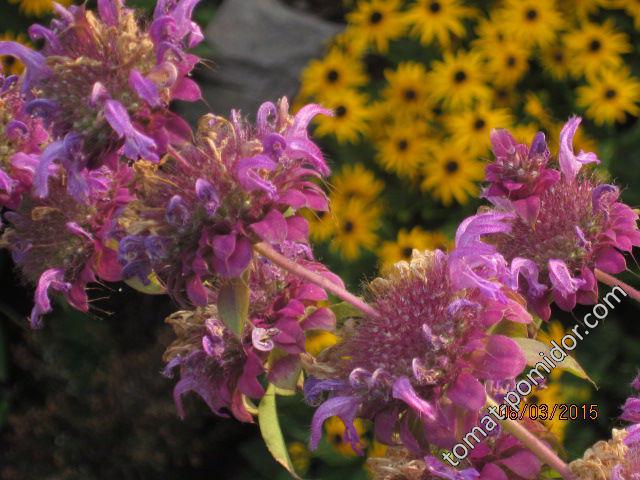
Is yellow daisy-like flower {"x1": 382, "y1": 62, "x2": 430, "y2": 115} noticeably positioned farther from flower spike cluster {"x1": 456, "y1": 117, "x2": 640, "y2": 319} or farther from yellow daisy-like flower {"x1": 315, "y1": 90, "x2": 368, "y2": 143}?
flower spike cluster {"x1": 456, "y1": 117, "x2": 640, "y2": 319}

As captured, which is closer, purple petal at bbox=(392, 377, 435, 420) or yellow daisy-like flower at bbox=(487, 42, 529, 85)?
purple petal at bbox=(392, 377, 435, 420)

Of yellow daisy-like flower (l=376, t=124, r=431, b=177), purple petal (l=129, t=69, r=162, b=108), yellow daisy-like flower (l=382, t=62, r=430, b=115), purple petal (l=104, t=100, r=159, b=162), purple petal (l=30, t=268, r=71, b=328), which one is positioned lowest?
yellow daisy-like flower (l=376, t=124, r=431, b=177)

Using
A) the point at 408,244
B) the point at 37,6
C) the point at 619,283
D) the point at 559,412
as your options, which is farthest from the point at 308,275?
the point at 37,6

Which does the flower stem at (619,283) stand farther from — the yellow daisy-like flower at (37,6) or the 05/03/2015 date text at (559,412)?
the yellow daisy-like flower at (37,6)

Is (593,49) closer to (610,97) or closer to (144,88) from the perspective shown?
(610,97)

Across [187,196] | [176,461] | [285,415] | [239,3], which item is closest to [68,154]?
[187,196]

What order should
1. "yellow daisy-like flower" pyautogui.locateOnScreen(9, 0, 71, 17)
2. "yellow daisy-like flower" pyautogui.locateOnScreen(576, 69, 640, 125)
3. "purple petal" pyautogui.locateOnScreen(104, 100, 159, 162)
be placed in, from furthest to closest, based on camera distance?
"yellow daisy-like flower" pyautogui.locateOnScreen(9, 0, 71, 17)
"yellow daisy-like flower" pyautogui.locateOnScreen(576, 69, 640, 125)
"purple petal" pyautogui.locateOnScreen(104, 100, 159, 162)

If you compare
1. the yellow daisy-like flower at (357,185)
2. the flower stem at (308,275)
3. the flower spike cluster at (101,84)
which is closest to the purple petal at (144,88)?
the flower spike cluster at (101,84)

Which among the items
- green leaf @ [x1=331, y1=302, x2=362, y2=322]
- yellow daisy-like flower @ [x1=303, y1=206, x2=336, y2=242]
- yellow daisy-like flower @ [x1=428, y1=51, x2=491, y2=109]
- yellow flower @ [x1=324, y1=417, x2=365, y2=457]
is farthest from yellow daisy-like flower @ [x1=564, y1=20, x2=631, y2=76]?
green leaf @ [x1=331, y1=302, x2=362, y2=322]
